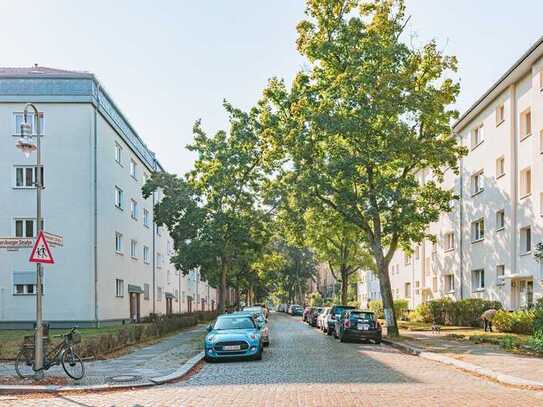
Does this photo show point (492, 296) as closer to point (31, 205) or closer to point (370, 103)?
point (370, 103)

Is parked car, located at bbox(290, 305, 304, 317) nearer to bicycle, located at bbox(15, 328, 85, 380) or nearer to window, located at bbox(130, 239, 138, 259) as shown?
window, located at bbox(130, 239, 138, 259)

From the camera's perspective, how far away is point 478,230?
37969mm

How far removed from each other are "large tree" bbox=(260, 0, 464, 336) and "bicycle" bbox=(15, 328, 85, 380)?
Answer: 16063mm

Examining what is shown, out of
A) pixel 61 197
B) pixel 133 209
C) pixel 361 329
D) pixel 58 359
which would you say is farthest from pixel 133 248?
pixel 58 359

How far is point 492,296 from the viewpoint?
114 feet

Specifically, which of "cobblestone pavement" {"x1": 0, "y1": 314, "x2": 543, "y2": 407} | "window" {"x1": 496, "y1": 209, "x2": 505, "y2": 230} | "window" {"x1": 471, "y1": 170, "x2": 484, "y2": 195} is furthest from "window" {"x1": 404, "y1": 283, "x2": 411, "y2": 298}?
"cobblestone pavement" {"x1": 0, "y1": 314, "x2": 543, "y2": 407}

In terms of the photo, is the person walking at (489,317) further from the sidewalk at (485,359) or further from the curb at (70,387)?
the curb at (70,387)

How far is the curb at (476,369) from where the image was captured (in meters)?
12.4

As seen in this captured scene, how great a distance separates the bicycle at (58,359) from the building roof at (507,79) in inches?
837

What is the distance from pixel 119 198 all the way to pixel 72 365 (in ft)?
82.8

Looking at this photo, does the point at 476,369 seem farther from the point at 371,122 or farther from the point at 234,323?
the point at 371,122

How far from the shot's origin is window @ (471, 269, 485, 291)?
122 feet

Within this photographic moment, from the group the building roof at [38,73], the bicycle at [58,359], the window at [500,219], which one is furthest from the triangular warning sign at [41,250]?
the window at [500,219]

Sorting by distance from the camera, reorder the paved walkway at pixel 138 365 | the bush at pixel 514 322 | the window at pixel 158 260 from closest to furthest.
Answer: the paved walkway at pixel 138 365 → the bush at pixel 514 322 → the window at pixel 158 260
